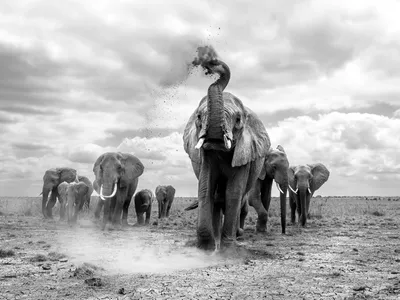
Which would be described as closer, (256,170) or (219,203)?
(219,203)

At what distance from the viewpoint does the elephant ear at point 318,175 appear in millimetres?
22016

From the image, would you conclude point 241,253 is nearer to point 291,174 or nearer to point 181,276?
point 181,276

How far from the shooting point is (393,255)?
9.87 meters

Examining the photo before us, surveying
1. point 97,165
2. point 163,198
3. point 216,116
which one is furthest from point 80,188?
point 216,116

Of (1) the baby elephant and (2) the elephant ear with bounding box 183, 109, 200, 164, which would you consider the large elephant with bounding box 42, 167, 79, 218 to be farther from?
(2) the elephant ear with bounding box 183, 109, 200, 164

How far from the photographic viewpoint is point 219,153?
8.99 metres

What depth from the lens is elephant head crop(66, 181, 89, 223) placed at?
797 inches

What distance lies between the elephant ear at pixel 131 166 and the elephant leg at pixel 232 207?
10.1 metres

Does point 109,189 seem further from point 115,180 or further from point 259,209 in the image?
point 259,209

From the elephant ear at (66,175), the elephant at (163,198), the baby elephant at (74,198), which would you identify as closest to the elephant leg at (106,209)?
the baby elephant at (74,198)

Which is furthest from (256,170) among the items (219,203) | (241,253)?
(241,253)

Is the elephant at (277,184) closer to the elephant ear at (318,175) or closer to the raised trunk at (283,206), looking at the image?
the raised trunk at (283,206)

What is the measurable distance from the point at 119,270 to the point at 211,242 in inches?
75.9

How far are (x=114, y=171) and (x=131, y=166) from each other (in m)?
1.75
